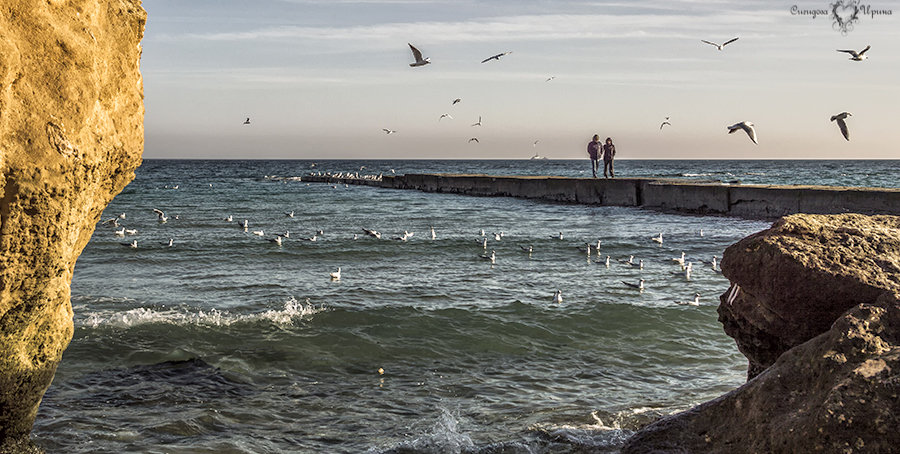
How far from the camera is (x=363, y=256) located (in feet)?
48.4

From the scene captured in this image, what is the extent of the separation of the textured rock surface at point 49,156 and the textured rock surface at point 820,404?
3.26 meters

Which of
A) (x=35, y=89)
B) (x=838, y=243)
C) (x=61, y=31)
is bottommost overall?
(x=838, y=243)

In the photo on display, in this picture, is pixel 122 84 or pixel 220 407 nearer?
pixel 122 84

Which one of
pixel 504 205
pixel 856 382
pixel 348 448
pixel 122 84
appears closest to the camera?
pixel 856 382

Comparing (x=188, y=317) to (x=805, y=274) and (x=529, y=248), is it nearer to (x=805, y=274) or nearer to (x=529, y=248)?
(x=805, y=274)

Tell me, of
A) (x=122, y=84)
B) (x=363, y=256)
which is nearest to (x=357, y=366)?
(x=122, y=84)

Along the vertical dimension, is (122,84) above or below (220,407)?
above

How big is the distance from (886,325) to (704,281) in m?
8.29

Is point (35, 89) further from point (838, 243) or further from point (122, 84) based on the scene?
point (838, 243)

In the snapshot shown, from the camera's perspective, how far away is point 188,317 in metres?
8.86

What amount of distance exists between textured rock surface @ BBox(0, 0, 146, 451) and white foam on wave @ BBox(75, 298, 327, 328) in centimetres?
421

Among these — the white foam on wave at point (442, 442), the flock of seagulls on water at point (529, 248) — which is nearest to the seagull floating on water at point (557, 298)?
the flock of seagulls on water at point (529, 248)

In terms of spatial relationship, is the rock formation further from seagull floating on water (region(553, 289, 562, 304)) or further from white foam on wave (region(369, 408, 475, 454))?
seagull floating on water (region(553, 289, 562, 304))

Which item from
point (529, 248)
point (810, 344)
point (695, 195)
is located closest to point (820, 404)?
point (810, 344)
